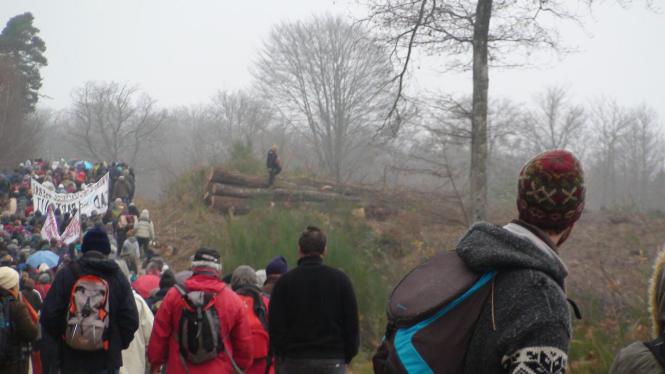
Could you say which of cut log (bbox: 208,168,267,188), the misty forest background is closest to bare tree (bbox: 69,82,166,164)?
the misty forest background

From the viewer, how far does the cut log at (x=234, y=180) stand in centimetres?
2295

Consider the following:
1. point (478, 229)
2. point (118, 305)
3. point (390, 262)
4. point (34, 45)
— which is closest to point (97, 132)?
point (34, 45)

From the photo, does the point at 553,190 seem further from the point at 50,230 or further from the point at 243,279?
the point at 50,230

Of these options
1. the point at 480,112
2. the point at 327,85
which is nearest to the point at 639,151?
A: the point at 327,85

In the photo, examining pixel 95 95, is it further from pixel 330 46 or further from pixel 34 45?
pixel 330 46

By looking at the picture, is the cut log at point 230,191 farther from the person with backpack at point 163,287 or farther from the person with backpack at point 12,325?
the person with backpack at point 12,325

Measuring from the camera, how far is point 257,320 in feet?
20.5

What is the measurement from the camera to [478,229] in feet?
7.44

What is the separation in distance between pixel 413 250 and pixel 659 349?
13.5 m

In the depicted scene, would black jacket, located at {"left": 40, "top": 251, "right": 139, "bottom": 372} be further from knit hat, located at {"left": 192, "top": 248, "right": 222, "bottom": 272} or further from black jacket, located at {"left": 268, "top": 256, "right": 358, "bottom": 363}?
black jacket, located at {"left": 268, "top": 256, "right": 358, "bottom": 363}

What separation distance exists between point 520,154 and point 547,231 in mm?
49436

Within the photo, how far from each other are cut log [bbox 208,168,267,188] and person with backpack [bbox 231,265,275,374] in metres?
16.6

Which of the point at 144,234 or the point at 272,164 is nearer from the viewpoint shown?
the point at 144,234

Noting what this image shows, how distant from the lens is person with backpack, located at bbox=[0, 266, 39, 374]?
19.8 ft
